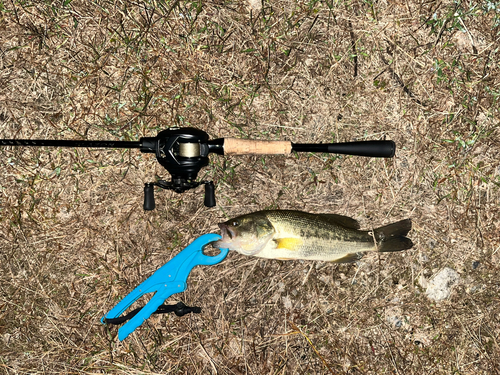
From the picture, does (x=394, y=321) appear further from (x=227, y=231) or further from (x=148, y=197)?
(x=148, y=197)

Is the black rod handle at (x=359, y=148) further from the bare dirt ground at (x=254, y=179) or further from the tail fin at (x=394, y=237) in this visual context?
the tail fin at (x=394, y=237)

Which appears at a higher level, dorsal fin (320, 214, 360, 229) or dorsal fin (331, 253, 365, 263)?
dorsal fin (320, 214, 360, 229)

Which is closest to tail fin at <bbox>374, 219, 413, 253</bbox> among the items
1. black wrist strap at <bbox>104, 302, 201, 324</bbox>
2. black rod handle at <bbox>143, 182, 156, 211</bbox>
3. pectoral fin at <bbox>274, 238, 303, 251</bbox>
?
pectoral fin at <bbox>274, 238, 303, 251</bbox>

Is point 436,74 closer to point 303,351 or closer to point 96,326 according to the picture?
point 303,351

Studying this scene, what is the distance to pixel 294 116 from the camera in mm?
3779

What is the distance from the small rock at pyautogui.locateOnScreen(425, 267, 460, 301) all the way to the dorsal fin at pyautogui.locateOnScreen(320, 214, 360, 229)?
1150 mm

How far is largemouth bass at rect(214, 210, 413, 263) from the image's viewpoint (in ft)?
10.6

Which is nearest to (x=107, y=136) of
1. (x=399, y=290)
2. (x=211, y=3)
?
(x=211, y=3)

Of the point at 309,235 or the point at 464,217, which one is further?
the point at 464,217

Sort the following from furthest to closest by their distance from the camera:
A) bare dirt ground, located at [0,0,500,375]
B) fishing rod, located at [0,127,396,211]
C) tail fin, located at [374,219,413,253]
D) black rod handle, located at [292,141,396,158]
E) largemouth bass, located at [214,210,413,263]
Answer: bare dirt ground, located at [0,0,500,375] < tail fin, located at [374,219,413,253] < largemouth bass, located at [214,210,413,263] < black rod handle, located at [292,141,396,158] < fishing rod, located at [0,127,396,211]

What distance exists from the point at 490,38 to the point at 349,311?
3.29 meters

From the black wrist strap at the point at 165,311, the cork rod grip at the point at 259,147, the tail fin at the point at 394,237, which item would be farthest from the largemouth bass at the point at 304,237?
the black wrist strap at the point at 165,311

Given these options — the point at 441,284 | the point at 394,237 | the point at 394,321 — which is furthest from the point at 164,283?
the point at 441,284

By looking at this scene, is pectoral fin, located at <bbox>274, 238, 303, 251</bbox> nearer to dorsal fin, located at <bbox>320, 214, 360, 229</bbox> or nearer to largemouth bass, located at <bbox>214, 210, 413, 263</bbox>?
largemouth bass, located at <bbox>214, 210, 413, 263</bbox>
